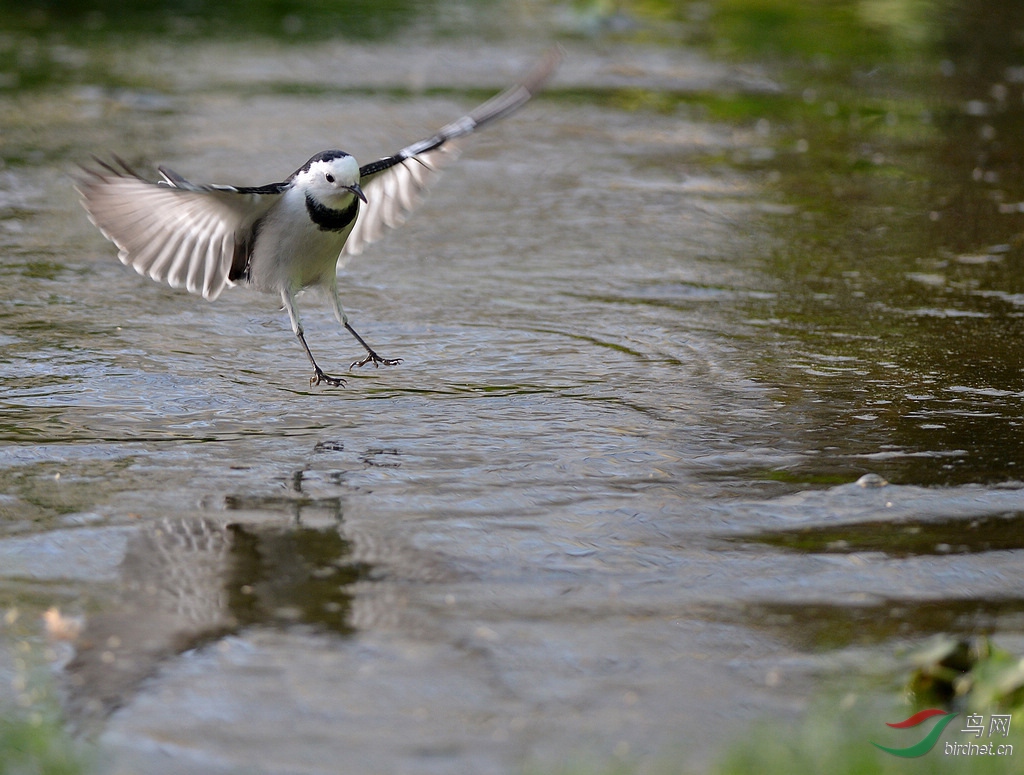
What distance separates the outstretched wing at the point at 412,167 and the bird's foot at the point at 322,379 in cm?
73

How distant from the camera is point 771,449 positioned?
14.3 ft

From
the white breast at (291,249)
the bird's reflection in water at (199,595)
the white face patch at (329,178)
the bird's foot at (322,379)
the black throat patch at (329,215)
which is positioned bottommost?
the bird's reflection in water at (199,595)

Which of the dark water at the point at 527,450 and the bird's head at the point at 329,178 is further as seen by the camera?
the bird's head at the point at 329,178

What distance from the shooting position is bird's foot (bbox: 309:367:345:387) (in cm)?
500

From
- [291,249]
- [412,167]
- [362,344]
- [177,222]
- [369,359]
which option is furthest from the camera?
[412,167]

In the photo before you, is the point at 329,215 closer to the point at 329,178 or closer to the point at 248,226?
the point at 329,178

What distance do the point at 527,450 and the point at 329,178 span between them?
1301mm

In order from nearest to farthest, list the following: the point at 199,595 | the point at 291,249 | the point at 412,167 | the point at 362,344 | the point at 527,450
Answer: the point at 199,595, the point at 527,450, the point at 291,249, the point at 362,344, the point at 412,167

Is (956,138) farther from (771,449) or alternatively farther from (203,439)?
(203,439)

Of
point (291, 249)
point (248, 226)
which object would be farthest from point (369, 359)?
point (248, 226)

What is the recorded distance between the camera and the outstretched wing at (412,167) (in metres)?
5.30

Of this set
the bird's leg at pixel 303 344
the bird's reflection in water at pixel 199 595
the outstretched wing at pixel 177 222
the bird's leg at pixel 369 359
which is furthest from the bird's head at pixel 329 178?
the bird's reflection in water at pixel 199 595

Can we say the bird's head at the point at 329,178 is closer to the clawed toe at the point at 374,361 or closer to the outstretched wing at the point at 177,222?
the outstretched wing at the point at 177,222

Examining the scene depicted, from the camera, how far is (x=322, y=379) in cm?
503
